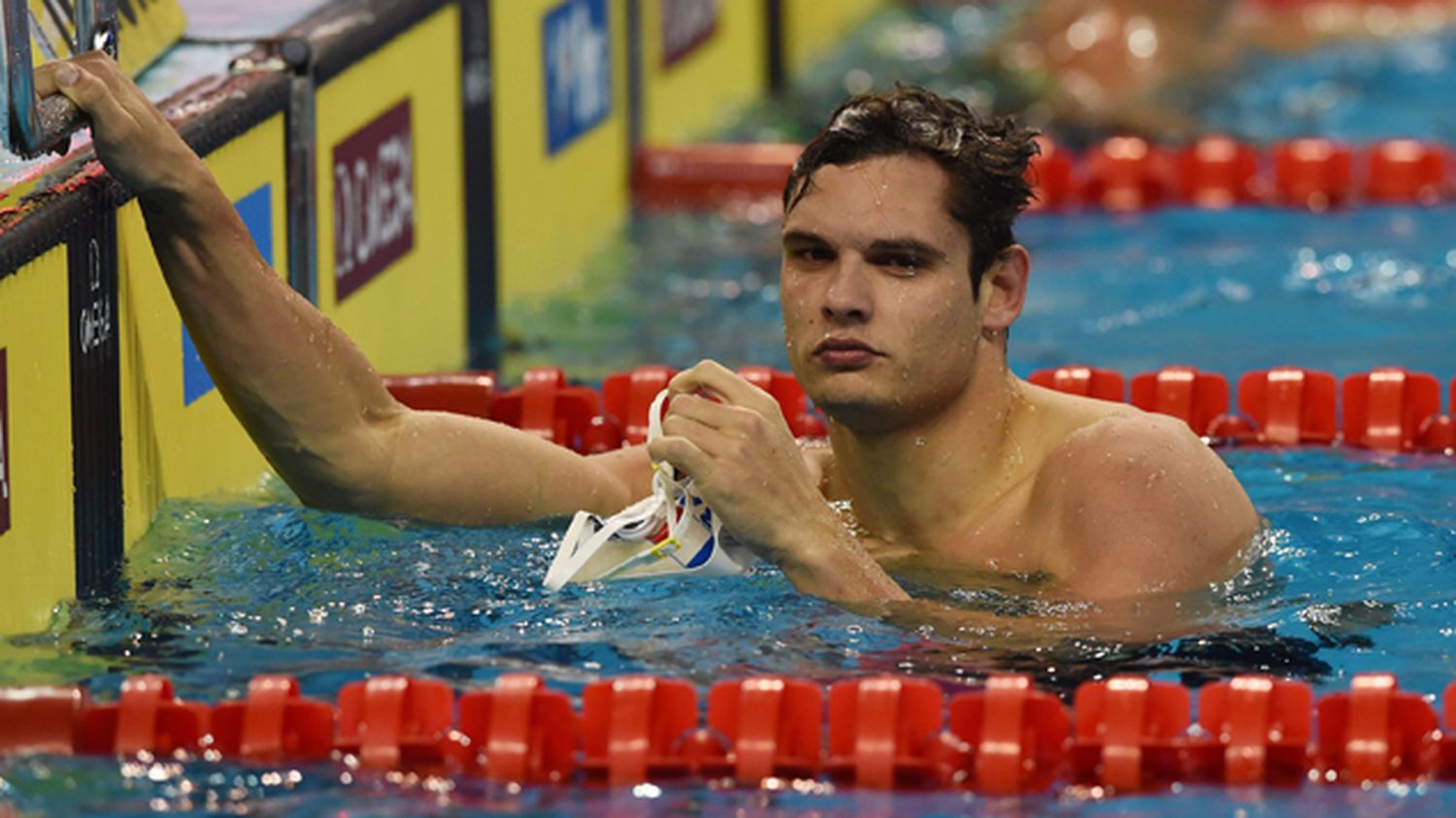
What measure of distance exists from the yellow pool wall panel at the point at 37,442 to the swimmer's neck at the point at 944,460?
3.52ft

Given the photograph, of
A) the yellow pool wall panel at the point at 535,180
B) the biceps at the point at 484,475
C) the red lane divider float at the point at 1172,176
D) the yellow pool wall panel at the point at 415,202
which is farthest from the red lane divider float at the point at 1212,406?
the red lane divider float at the point at 1172,176

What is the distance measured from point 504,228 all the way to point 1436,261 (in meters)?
2.42

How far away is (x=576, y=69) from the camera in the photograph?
6598 millimetres

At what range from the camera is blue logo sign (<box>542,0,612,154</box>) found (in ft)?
20.7

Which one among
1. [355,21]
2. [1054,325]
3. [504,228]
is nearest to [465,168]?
[504,228]

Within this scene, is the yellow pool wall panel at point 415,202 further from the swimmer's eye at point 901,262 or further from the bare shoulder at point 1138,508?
the bare shoulder at point 1138,508

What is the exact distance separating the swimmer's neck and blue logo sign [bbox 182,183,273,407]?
991mm

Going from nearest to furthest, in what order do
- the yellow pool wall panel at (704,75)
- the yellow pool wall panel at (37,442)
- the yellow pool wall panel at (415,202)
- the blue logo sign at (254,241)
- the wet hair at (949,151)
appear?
1. the yellow pool wall panel at (37,442)
2. the wet hair at (949,151)
3. the blue logo sign at (254,241)
4. the yellow pool wall panel at (415,202)
5. the yellow pool wall panel at (704,75)

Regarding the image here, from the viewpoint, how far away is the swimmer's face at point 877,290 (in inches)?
121

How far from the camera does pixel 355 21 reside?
465 cm

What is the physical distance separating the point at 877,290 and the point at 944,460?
32 cm

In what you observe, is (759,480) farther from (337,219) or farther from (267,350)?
(337,219)

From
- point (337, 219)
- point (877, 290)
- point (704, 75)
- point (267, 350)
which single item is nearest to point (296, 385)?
point (267, 350)

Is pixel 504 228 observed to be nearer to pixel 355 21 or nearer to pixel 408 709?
pixel 355 21
